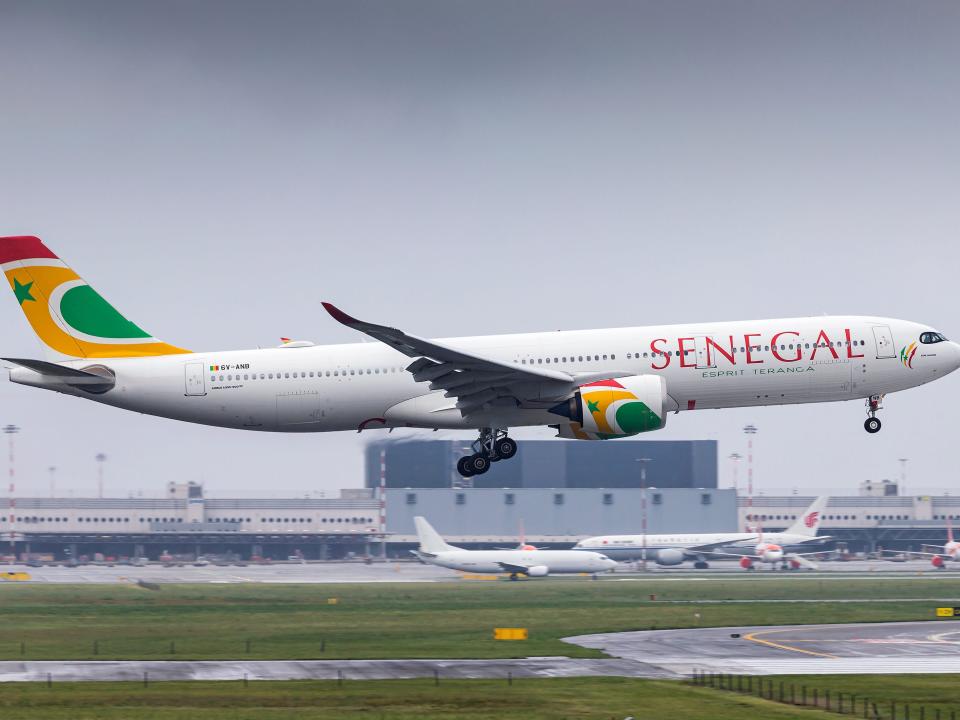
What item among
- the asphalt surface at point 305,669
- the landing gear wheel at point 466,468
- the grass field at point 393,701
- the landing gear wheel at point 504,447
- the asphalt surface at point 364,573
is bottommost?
the asphalt surface at point 364,573

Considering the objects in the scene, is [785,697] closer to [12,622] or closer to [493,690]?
[493,690]

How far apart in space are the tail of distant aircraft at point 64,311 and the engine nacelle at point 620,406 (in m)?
18.6

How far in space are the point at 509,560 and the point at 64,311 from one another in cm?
7523

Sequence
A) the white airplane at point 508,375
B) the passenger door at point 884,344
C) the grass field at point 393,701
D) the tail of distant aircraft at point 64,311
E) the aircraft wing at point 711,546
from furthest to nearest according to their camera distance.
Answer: the aircraft wing at point 711,546 < the tail of distant aircraft at point 64,311 < the passenger door at point 884,344 < the white airplane at point 508,375 < the grass field at point 393,701

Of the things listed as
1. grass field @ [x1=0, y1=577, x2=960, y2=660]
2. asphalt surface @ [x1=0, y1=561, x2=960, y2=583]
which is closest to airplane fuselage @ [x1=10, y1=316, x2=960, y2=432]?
grass field @ [x1=0, y1=577, x2=960, y2=660]

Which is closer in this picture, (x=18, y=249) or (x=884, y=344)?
(x=884, y=344)

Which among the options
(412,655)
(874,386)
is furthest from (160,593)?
(874,386)

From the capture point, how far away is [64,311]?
6059 centimetres

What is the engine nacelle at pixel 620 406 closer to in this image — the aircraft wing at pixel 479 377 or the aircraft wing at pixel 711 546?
the aircraft wing at pixel 479 377

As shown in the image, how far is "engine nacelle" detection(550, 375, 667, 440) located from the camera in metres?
54.3

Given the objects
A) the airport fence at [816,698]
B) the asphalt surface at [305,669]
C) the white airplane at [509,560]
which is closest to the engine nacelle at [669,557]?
the white airplane at [509,560]

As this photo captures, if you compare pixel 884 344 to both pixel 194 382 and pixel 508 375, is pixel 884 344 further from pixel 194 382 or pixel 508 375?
pixel 194 382

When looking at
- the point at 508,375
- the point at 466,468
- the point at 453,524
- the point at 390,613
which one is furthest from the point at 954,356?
the point at 453,524

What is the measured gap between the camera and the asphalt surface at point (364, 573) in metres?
131
